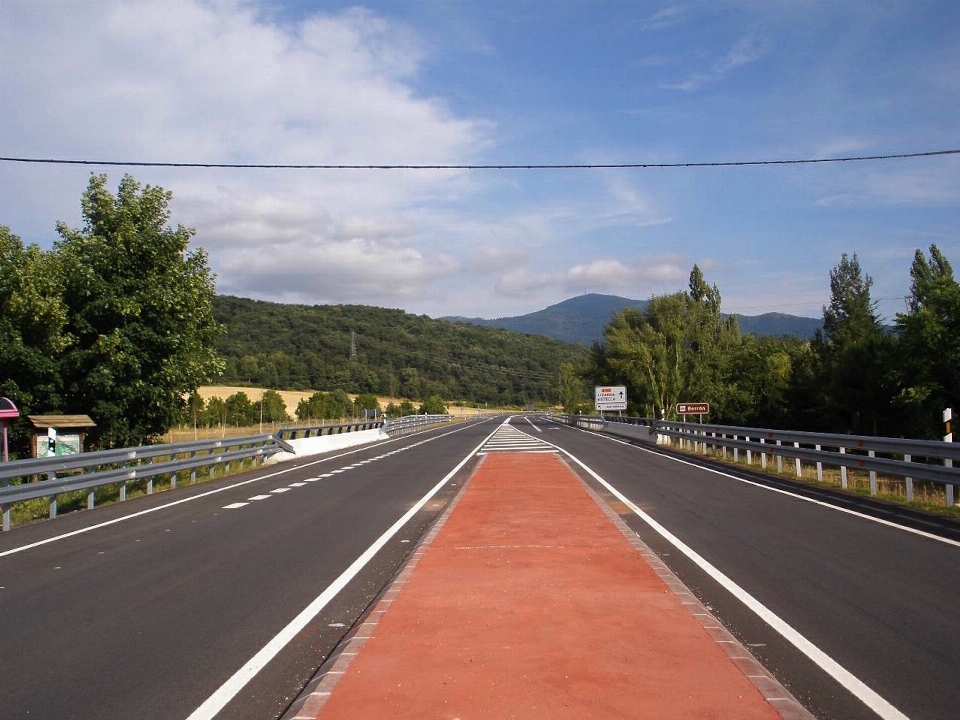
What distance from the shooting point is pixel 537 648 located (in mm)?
5734

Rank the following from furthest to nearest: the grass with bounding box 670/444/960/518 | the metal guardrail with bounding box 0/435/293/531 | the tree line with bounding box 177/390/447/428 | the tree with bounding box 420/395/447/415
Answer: the tree with bounding box 420/395/447/415, the tree line with bounding box 177/390/447/428, the grass with bounding box 670/444/960/518, the metal guardrail with bounding box 0/435/293/531

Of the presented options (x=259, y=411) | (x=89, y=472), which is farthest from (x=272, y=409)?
(x=89, y=472)

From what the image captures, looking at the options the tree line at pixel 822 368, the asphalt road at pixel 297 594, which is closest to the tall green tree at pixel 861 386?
the tree line at pixel 822 368

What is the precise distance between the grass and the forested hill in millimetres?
70624

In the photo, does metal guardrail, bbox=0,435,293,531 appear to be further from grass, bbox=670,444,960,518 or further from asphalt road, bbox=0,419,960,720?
grass, bbox=670,444,960,518

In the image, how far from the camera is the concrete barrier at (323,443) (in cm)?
2825

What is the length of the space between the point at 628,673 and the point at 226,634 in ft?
10.1

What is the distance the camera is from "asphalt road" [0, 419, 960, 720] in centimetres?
521

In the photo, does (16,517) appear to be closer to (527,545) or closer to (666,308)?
(527,545)

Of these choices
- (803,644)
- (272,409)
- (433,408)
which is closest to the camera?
(803,644)

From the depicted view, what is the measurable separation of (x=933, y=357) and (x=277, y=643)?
38.3 m

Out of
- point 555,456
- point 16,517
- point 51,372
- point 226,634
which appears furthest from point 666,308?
point 226,634

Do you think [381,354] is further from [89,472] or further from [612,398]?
[89,472]

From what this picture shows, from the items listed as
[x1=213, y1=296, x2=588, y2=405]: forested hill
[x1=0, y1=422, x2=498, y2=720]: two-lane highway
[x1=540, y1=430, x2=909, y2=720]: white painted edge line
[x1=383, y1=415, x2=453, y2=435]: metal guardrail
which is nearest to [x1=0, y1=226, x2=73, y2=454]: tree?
[x1=0, y1=422, x2=498, y2=720]: two-lane highway
